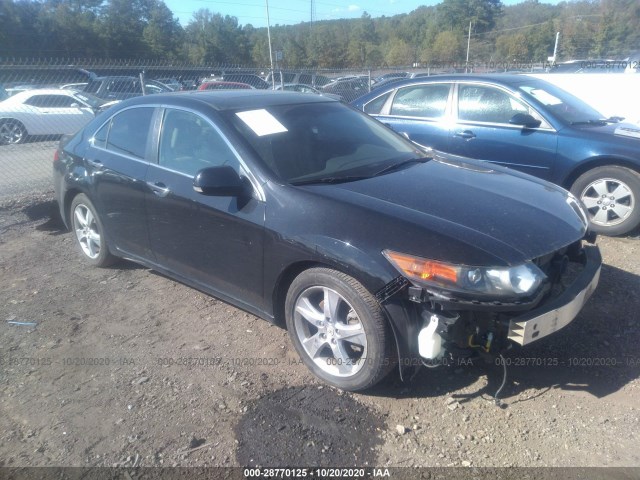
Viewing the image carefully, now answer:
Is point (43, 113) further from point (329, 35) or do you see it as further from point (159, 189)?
point (329, 35)

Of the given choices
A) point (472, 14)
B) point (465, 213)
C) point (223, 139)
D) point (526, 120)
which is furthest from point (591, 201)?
point (472, 14)

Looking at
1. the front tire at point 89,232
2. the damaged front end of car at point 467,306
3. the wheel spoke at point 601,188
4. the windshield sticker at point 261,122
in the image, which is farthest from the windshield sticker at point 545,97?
the front tire at point 89,232

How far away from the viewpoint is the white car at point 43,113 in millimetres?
13500


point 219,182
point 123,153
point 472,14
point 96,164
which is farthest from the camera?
point 472,14

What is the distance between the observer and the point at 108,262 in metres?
4.91

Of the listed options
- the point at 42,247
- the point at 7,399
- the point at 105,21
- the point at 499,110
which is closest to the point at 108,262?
the point at 42,247

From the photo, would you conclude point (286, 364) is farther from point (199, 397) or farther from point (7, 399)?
point (7, 399)

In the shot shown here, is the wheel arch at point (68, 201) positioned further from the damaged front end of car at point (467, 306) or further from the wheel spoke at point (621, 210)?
the wheel spoke at point (621, 210)

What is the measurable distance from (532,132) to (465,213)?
334 centimetres

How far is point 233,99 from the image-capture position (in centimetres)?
391

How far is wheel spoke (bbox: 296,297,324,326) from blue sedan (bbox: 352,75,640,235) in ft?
12.2

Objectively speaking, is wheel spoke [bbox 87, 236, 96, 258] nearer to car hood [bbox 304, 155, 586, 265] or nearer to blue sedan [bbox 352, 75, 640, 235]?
car hood [bbox 304, 155, 586, 265]

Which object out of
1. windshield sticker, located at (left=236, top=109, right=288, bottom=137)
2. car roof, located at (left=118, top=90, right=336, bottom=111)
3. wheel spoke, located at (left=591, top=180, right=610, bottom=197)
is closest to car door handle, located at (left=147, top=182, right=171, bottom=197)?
car roof, located at (left=118, top=90, right=336, bottom=111)

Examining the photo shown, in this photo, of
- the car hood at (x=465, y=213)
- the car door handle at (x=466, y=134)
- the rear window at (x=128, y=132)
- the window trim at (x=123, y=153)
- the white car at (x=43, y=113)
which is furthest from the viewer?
the white car at (x=43, y=113)
